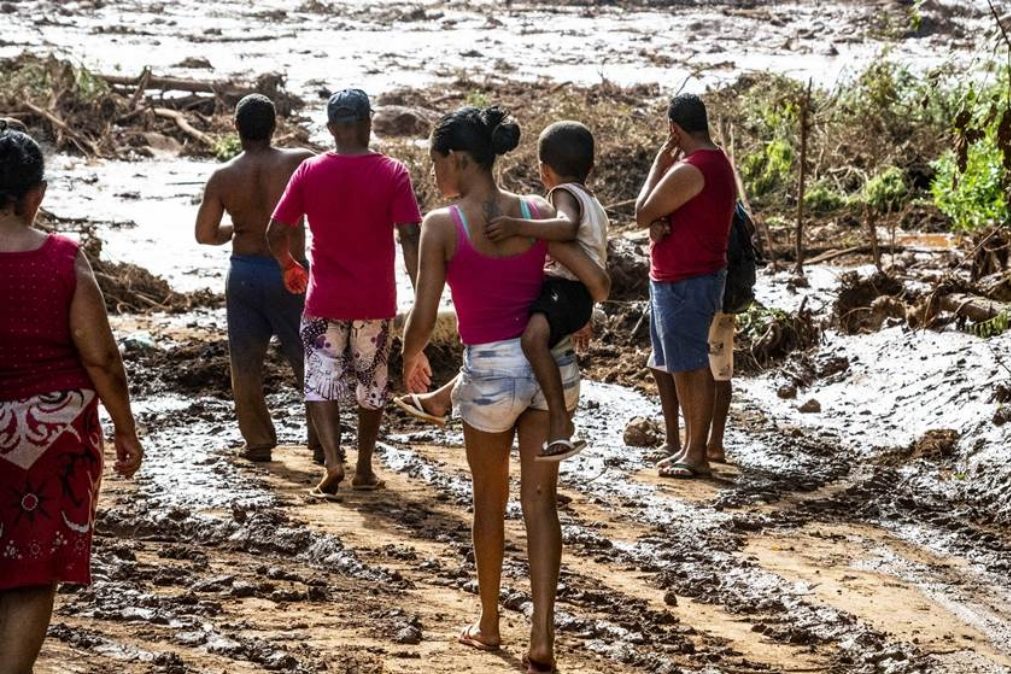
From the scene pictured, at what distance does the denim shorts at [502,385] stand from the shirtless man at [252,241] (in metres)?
2.76

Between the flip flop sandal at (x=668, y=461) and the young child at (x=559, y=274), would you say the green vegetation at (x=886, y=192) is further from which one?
the young child at (x=559, y=274)

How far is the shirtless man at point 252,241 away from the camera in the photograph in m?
7.96

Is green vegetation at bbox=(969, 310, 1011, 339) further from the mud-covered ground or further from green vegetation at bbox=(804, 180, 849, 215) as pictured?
green vegetation at bbox=(804, 180, 849, 215)

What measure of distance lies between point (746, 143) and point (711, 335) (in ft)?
25.8

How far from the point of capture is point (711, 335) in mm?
8594

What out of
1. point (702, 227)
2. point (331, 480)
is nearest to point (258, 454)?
point (331, 480)

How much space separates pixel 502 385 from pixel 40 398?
4.88 ft

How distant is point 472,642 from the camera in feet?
18.4

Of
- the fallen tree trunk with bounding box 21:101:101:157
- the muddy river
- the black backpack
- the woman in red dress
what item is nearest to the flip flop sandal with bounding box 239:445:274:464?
the muddy river

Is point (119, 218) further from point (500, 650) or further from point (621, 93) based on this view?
point (500, 650)

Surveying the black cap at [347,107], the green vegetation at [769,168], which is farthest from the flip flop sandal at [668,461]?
the green vegetation at [769,168]

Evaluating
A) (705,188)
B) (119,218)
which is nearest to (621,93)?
(119,218)

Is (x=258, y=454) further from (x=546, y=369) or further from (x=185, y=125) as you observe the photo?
(x=185, y=125)

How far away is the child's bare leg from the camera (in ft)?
17.3
